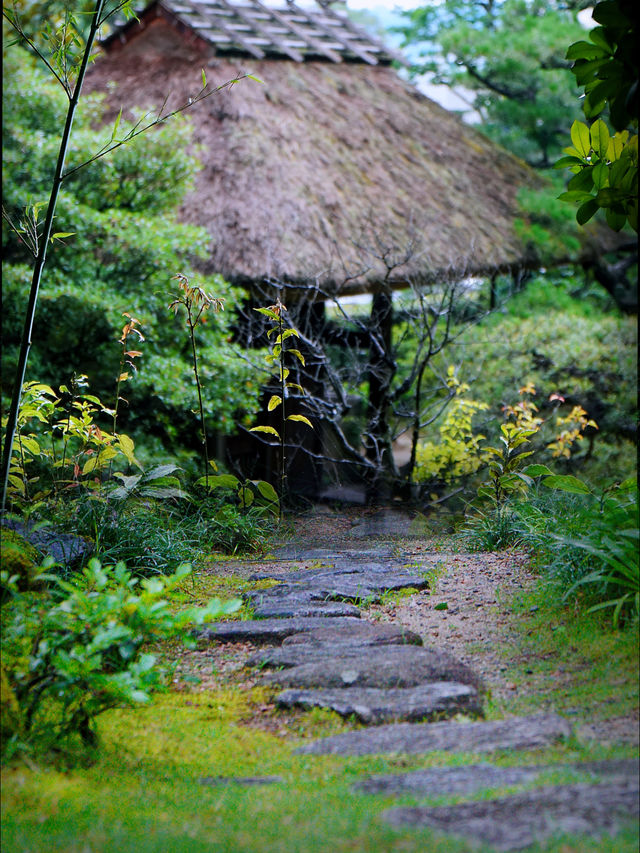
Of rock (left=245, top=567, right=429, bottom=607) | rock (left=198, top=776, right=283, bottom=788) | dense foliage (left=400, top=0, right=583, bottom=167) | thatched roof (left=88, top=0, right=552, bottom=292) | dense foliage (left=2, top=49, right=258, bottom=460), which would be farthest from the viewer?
dense foliage (left=400, top=0, right=583, bottom=167)

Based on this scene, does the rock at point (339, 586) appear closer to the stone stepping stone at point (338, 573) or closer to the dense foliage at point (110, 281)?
the stone stepping stone at point (338, 573)

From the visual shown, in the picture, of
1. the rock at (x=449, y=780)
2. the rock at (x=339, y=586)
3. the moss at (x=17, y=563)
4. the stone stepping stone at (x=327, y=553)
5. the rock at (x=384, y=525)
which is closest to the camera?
the rock at (x=449, y=780)

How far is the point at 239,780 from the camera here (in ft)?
6.41

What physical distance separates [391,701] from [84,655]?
2.80ft

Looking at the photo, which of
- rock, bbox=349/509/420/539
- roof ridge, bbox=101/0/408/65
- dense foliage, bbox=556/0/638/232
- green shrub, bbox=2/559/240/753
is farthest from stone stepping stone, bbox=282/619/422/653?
roof ridge, bbox=101/0/408/65

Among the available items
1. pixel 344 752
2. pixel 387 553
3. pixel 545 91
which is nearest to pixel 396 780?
pixel 344 752

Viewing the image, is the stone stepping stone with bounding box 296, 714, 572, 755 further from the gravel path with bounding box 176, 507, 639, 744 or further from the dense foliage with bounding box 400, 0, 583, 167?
the dense foliage with bounding box 400, 0, 583, 167

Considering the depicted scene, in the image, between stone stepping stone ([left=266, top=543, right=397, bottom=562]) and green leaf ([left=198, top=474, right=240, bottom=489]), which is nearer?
stone stepping stone ([left=266, top=543, right=397, bottom=562])

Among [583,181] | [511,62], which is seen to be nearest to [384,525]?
[583,181]

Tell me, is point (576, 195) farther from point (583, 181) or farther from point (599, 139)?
point (599, 139)

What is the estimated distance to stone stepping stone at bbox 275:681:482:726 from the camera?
2.27 m

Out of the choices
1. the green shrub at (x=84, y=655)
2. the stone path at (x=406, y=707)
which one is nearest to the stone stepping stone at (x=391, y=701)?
the stone path at (x=406, y=707)

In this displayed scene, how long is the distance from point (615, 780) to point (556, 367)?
658cm

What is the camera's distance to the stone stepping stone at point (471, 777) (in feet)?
5.72
